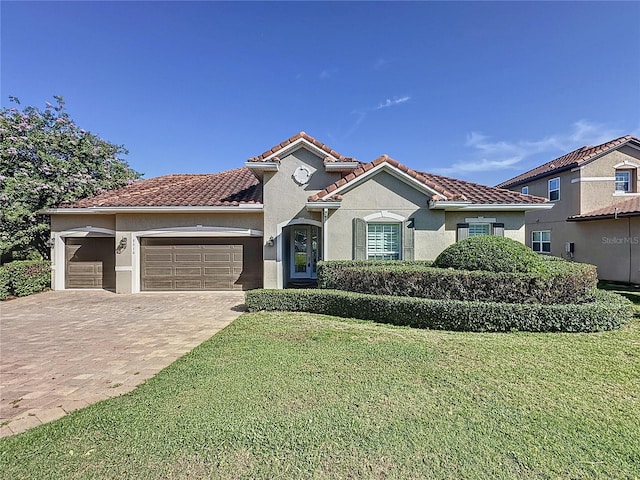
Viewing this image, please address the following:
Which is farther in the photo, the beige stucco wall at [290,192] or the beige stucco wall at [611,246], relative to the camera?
the beige stucco wall at [611,246]

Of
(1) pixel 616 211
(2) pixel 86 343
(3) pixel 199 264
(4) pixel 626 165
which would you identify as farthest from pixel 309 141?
(4) pixel 626 165

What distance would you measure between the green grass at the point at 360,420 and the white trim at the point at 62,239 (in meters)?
11.6

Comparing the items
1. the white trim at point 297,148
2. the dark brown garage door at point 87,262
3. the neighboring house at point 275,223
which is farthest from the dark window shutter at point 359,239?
the dark brown garage door at point 87,262

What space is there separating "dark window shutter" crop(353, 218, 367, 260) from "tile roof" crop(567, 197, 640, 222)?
14.0 meters

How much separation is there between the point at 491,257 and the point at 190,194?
1285cm

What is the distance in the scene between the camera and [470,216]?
12242 millimetres

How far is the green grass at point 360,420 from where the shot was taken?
2.84 meters

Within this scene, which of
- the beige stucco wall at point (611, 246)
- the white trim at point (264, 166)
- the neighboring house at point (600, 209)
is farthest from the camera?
the neighboring house at point (600, 209)

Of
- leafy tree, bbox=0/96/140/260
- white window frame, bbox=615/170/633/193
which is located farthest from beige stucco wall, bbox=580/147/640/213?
leafy tree, bbox=0/96/140/260

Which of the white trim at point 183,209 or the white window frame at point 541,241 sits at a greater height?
the white trim at point 183,209

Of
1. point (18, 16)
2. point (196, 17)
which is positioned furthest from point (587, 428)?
point (18, 16)

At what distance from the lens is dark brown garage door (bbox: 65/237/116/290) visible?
45.6 ft

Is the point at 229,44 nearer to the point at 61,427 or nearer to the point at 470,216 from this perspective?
the point at 470,216

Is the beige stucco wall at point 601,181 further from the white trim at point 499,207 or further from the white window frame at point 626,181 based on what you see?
the white trim at point 499,207
